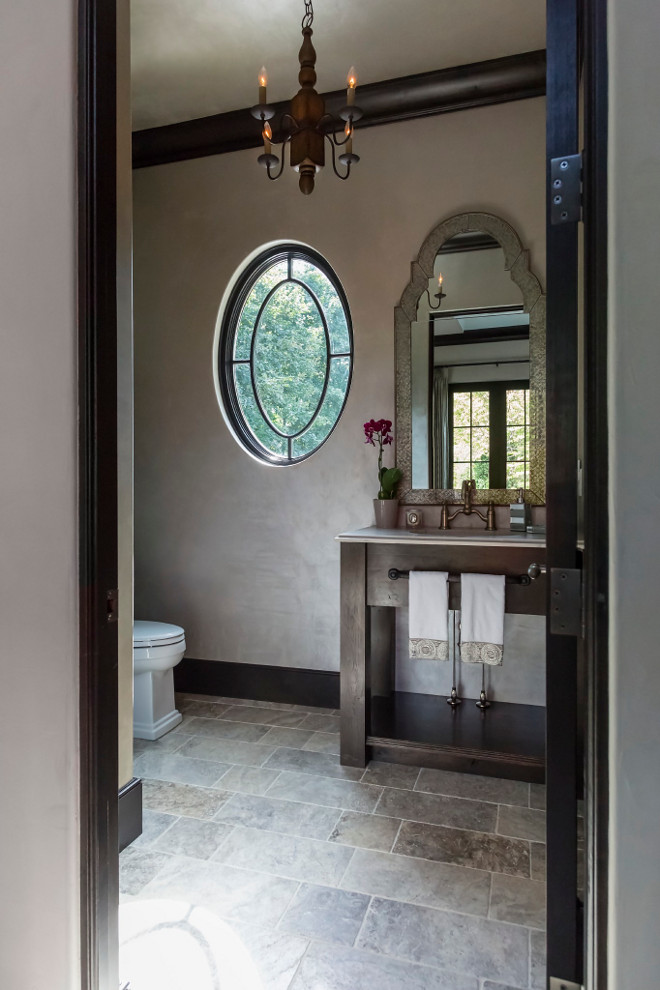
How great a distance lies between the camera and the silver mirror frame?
9.84 feet

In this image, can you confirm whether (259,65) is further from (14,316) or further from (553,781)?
(553,781)

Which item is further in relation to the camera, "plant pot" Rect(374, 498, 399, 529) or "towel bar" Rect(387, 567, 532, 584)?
"plant pot" Rect(374, 498, 399, 529)

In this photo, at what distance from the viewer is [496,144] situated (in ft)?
10.0

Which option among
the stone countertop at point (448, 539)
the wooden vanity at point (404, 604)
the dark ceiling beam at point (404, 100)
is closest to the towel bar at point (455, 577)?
the wooden vanity at point (404, 604)

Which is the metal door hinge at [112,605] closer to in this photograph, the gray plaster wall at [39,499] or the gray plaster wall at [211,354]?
the gray plaster wall at [39,499]

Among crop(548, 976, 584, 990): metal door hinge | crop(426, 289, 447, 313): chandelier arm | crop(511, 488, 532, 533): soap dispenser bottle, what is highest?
crop(426, 289, 447, 313): chandelier arm

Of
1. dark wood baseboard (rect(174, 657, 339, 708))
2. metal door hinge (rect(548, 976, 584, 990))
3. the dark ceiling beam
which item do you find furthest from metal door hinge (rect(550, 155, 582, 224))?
dark wood baseboard (rect(174, 657, 339, 708))

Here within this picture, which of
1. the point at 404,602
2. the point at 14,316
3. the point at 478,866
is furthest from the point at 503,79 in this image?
the point at 478,866

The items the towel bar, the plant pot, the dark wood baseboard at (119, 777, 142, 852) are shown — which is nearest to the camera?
the dark wood baseboard at (119, 777, 142, 852)

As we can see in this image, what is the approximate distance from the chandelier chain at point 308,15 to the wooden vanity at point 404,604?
2.16 m

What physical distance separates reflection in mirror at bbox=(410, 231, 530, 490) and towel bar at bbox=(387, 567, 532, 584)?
2.26 feet

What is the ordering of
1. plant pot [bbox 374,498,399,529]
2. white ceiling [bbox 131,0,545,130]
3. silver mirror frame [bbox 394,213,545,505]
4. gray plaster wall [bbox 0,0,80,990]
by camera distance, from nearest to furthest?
gray plaster wall [bbox 0,0,80,990] → white ceiling [bbox 131,0,545,130] → silver mirror frame [bbox 394,213,545,505] → plant pot [bbox 374,498,399,529]

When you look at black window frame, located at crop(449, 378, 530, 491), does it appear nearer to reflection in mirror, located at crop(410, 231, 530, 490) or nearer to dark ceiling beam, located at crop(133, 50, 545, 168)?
reflection in mirror, located at crop(410, 231, 530, 490)

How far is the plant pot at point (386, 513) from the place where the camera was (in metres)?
3.12
